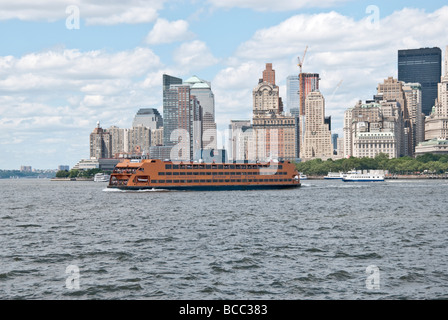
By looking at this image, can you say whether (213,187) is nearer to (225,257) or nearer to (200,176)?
(200,176)

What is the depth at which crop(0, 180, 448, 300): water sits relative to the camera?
2953cm

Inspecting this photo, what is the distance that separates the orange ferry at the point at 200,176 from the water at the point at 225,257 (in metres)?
65.3

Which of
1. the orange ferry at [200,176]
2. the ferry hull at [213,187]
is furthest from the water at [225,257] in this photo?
the orange ferry at [200,176]

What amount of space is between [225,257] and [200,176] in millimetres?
103581

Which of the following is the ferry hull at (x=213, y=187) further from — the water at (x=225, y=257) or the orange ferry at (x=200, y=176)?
the water at (x=225, y=257)

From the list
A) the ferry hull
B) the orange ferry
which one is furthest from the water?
the orange ferry

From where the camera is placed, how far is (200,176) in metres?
143

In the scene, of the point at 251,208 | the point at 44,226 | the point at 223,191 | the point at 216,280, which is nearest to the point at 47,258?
the point at 216,280

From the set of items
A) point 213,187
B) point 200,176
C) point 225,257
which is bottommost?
A: point 225,257

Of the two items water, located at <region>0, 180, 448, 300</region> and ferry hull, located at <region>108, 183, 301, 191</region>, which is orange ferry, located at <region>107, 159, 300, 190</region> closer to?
ferry hull, located at <region>108, 183, 301, 191</region>

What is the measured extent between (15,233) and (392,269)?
35646mm

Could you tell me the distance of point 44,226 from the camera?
60281mm

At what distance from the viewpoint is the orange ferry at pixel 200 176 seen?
440ft

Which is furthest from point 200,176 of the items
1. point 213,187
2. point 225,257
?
point 225,257
